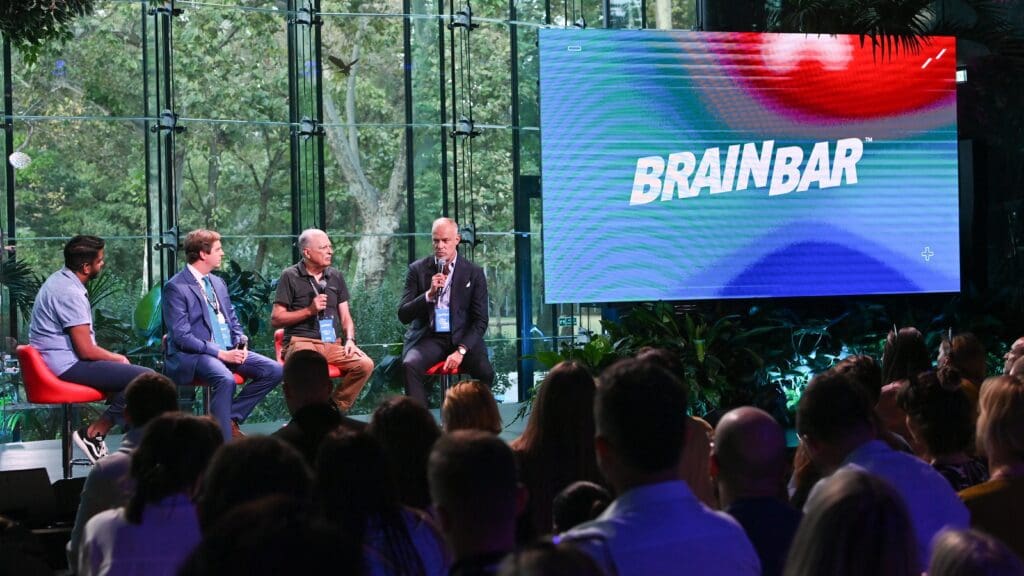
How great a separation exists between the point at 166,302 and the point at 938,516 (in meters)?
5.17

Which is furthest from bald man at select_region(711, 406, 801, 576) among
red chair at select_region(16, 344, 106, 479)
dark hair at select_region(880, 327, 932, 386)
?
red chair at select_region(16, 344, 106, 479)

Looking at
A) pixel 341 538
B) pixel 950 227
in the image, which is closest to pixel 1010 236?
pixel 950 227

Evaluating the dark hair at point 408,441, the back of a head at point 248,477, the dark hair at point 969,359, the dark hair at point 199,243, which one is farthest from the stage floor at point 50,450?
the back of a head at point 248,477

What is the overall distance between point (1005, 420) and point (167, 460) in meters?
1.97

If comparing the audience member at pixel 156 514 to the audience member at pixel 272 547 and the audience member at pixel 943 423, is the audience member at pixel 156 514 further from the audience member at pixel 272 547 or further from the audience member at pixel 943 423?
the audience member at pixel 943 423

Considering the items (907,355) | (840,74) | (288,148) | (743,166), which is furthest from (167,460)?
(840,74)

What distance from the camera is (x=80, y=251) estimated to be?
6.51 metres

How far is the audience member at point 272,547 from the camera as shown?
1.04 meters

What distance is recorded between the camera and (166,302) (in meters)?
7.04

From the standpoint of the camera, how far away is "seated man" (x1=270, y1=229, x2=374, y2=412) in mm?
7508

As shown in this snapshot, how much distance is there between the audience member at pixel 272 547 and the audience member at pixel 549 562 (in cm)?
16

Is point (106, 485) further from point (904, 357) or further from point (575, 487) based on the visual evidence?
point (904, 357)

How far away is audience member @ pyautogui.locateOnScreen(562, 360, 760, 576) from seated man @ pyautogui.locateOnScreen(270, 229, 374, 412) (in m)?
5.21

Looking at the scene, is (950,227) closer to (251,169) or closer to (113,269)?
(251,169)
